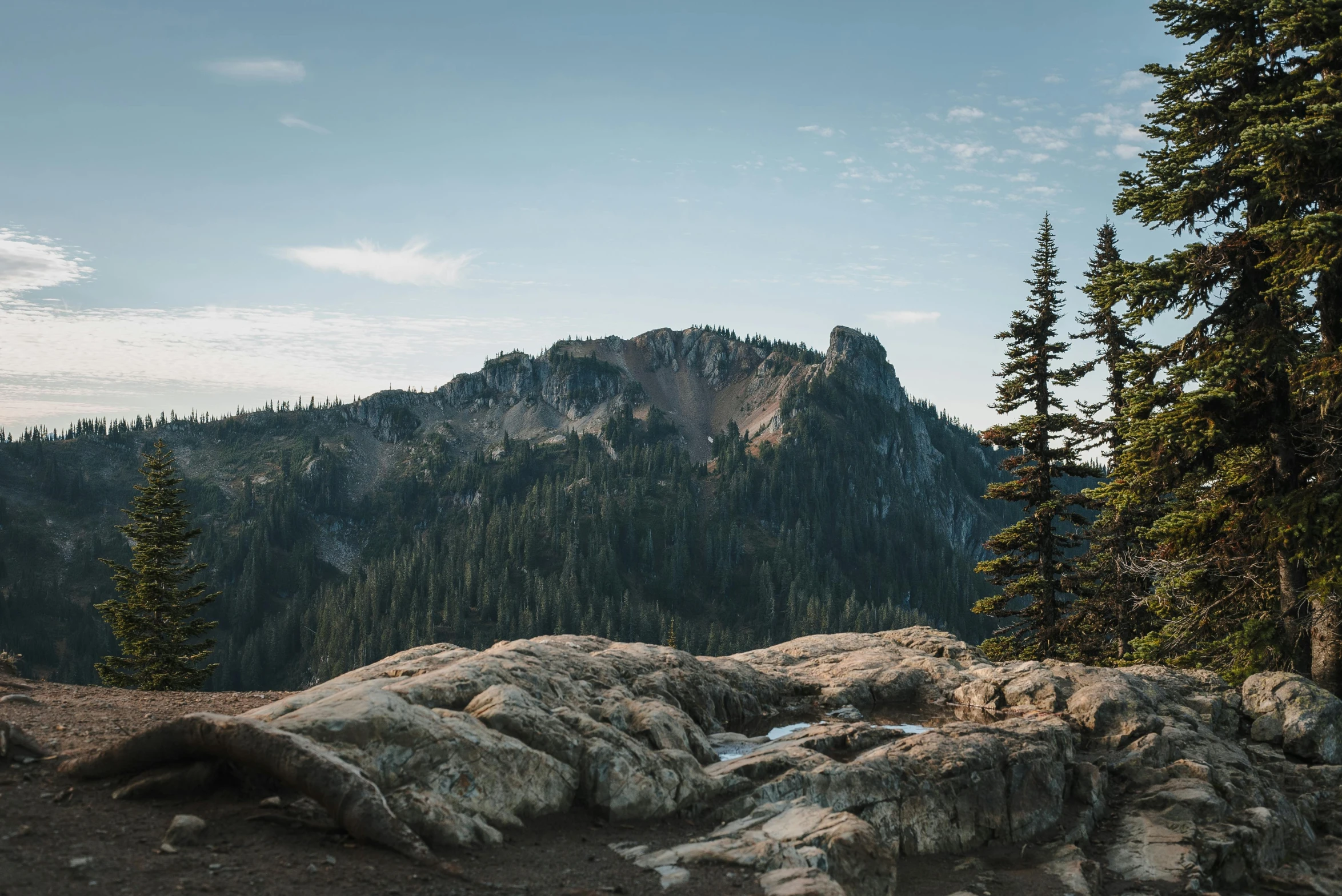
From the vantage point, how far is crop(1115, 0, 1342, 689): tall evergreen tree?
18.0 m

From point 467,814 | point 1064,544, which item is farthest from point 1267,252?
point 467,814

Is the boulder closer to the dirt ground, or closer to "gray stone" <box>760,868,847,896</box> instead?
the dirt ground

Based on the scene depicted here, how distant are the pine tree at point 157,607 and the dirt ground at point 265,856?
1128 inches

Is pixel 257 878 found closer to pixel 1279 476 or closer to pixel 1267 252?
pixel 1279 476

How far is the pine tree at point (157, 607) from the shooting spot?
36875 mm

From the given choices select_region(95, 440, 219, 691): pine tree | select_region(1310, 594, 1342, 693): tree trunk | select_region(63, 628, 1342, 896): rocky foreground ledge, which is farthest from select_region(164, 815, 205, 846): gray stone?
select_region(95, 440, 219, 691): pine tree

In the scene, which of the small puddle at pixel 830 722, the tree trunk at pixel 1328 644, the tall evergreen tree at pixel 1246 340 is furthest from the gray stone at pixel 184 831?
the tree trunk at pixel 1328 644

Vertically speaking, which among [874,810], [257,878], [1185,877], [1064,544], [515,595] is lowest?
[515,595]

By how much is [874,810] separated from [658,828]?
4.02 m

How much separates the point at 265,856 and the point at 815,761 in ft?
30.4

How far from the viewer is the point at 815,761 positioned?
46.4 ft

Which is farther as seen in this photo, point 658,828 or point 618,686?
point 618,686

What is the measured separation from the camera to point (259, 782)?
429 inches

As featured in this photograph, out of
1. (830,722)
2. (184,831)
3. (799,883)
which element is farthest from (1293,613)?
(184,831)
